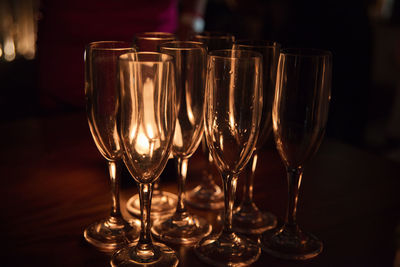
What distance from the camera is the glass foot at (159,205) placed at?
783 millimetres

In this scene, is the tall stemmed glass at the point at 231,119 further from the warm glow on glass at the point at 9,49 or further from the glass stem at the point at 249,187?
the warm glow on glass at the point at 9,49

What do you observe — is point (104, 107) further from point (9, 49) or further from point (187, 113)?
point (9, 49)

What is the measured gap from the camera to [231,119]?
0.61m

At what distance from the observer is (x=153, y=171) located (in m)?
0.59

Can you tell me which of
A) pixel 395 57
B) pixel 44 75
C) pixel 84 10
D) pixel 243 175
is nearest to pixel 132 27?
pixel 84 10

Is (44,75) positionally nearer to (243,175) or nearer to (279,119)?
(243,175)

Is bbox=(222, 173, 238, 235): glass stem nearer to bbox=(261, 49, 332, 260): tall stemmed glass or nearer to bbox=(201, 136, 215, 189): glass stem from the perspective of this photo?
bbox=(261, 49, 332, 260): tall stemmed glass

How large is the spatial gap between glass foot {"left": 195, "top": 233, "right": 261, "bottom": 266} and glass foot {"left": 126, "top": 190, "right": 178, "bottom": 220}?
14 centimetres

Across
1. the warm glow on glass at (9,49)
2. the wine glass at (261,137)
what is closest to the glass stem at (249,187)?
the wine glass at (261,137)

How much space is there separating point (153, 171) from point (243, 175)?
37cm

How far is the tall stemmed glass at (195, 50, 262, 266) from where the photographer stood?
598 millimetres

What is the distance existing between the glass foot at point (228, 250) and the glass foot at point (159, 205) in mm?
140

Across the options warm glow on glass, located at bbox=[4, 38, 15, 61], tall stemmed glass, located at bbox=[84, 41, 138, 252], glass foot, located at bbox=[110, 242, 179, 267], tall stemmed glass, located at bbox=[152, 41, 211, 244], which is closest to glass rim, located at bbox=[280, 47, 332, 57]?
tall stemmed glass, located at bbox=[152, 41, 211, 244]

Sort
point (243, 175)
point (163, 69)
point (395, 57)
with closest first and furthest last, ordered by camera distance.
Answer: point (163, 69), point (243, 175), point (395, 57)
